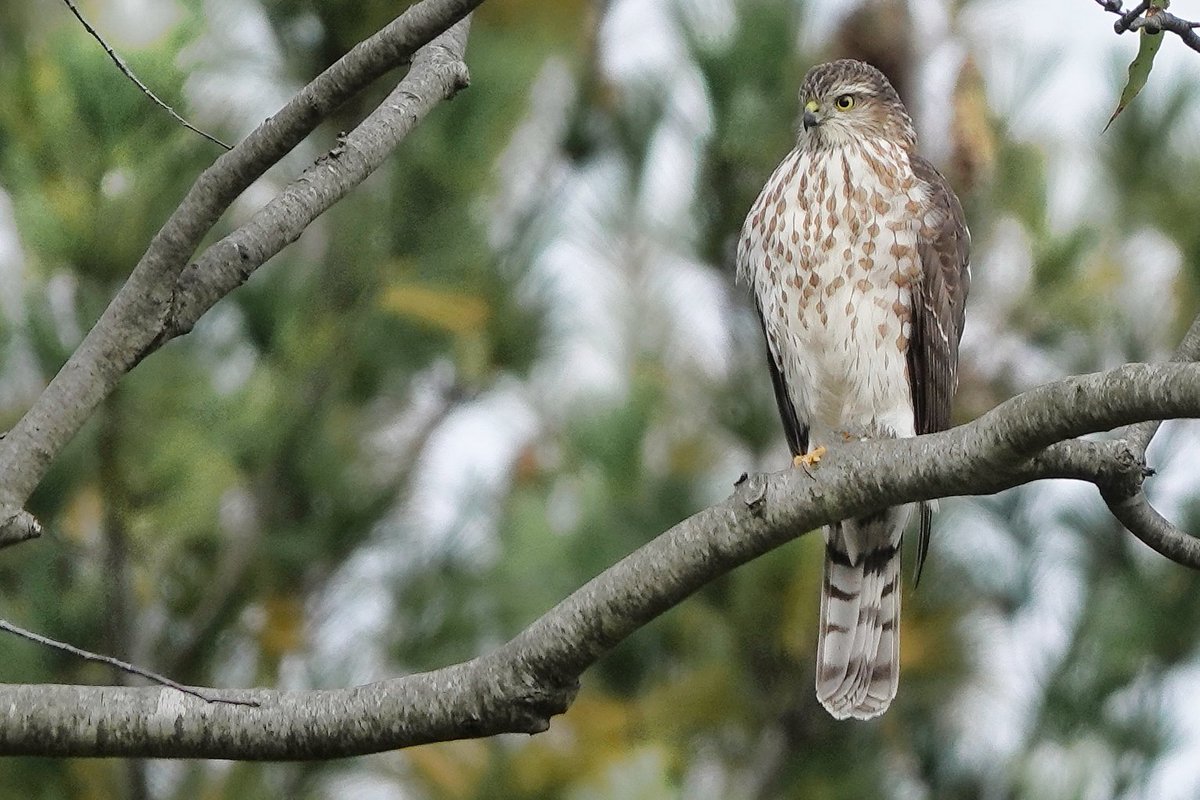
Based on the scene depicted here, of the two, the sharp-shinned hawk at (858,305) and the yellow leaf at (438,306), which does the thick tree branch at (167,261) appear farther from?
the yellow leaf at (438,306)

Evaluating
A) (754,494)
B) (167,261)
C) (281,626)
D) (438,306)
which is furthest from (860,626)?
(167,261)

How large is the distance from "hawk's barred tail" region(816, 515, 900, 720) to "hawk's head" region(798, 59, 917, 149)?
2.95 ft

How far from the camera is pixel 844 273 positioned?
379 cm

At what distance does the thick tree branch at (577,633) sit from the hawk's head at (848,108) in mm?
1898

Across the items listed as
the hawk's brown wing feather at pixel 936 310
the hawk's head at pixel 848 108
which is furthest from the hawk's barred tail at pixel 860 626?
the hawk's head at pixel 848 108

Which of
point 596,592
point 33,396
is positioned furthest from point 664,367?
point 596,592

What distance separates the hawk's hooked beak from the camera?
3998 mm

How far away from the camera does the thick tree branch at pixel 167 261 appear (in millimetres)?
2066

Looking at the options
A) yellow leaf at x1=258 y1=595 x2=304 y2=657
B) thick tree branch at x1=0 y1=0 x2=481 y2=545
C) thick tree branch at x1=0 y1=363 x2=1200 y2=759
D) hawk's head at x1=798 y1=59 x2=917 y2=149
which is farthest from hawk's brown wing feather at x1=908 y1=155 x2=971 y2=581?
thick tree branch at x1=0 y1=0 x2=481 y2=545

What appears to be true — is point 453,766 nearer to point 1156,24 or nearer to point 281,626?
point 281,626

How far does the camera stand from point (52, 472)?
3545 mm

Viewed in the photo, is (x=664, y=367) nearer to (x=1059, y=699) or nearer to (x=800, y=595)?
(x=800, y=595)

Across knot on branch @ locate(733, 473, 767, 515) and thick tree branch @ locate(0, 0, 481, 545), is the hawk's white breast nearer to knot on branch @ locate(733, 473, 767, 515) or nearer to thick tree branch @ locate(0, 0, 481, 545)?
knot on branch @ locate(733, 473, 767, 515)

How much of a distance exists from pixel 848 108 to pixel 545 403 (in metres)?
1.71
